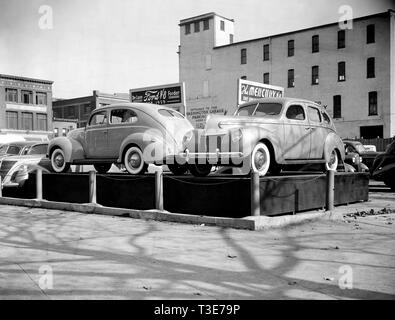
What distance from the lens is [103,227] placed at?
833 cm

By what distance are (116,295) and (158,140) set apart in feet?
19.7

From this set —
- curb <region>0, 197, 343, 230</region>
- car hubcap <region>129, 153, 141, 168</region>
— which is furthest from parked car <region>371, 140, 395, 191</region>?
car hubcap <region>129, 153, 141, 168</region>

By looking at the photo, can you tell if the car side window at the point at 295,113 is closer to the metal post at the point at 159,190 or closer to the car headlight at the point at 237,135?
the car headlight at the point at 237,135

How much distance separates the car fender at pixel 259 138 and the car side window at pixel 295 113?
102 centimetres

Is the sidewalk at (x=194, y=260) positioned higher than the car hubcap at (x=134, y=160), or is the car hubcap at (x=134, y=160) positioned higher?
the car hubcap at (x=134, y=160)

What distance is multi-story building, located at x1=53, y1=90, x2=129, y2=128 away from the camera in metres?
71.4

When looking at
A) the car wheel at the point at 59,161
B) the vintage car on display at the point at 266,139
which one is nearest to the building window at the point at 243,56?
the vintage car on display at the point at 266,139

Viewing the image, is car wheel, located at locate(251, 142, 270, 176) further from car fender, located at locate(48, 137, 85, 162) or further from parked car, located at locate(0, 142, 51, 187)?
parked car, located at locate(0, 142, 51, 187)

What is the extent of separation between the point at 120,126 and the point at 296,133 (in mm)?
4119

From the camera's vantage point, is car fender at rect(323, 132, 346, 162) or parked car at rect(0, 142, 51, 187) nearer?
car fender at rect(323, 132, 346, 162)

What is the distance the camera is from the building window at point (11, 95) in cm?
5722

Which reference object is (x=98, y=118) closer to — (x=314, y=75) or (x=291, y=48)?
(x=314, y=75)

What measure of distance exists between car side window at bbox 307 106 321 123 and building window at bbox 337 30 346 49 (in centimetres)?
3422
